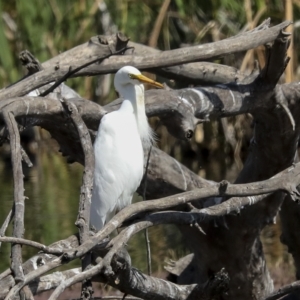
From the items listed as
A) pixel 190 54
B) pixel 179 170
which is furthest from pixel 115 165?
pixel 190 54

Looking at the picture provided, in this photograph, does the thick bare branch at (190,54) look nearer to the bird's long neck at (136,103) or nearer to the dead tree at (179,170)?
the dead tree at (179,170)

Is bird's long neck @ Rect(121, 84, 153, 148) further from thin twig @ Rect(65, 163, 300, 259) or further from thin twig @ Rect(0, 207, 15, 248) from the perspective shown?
thin twig @ Rect(0, 207, 15, 248)

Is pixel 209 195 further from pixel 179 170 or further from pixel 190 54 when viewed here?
pixel 179 170

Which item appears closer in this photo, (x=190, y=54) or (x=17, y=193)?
(x=17, y=193)

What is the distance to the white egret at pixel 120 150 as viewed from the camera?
10.9 ft

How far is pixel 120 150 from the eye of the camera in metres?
3.41

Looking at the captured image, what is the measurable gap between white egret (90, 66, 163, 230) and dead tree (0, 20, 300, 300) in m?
0.08

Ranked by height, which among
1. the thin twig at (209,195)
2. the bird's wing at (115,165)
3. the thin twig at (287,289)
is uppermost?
the bird's wing at (115,165)

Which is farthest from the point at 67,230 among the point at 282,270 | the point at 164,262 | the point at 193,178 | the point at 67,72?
the point at 67,72

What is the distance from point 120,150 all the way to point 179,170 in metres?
0.27

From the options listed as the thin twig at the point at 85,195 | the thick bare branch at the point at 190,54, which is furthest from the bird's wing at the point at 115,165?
the thin twig at the point at 85,195

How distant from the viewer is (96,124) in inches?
131

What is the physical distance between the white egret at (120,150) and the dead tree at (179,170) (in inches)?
3.0

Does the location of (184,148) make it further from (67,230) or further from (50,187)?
(67,230)
